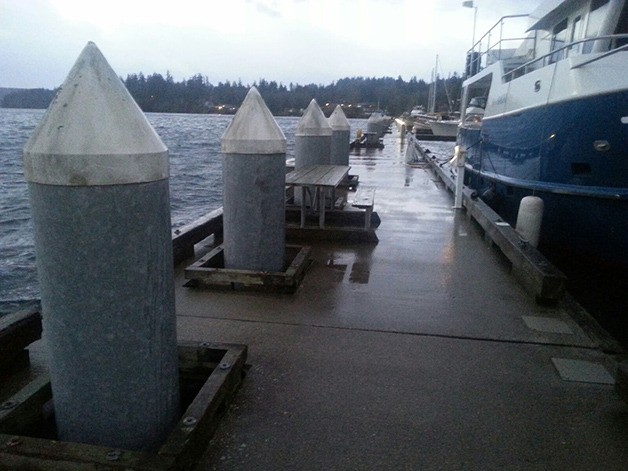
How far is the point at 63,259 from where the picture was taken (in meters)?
2.39

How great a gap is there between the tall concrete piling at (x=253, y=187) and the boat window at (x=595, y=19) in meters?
6.14

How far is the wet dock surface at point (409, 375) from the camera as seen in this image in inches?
115

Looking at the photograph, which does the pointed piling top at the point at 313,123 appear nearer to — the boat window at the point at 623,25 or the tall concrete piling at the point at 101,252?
the boat window at the point at 623,25

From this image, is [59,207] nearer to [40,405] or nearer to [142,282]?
[142,282]

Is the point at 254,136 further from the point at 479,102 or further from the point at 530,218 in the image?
the point at 479,102

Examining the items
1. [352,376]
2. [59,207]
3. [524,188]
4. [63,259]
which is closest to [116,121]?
[59,207]

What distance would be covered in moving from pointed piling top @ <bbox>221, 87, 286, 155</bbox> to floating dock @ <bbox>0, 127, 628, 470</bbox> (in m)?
1.46

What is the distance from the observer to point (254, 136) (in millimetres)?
5078

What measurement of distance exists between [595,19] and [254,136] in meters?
7.06

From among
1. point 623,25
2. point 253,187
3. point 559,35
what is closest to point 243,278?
point 253,187

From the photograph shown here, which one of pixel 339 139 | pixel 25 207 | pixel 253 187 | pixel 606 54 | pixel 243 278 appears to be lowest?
pixel 25 207

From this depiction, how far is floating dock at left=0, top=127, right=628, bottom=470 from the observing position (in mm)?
2920

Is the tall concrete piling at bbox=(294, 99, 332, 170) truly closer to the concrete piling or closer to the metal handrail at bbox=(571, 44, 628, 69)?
the concrete piling

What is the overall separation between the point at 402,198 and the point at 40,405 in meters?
9.56
